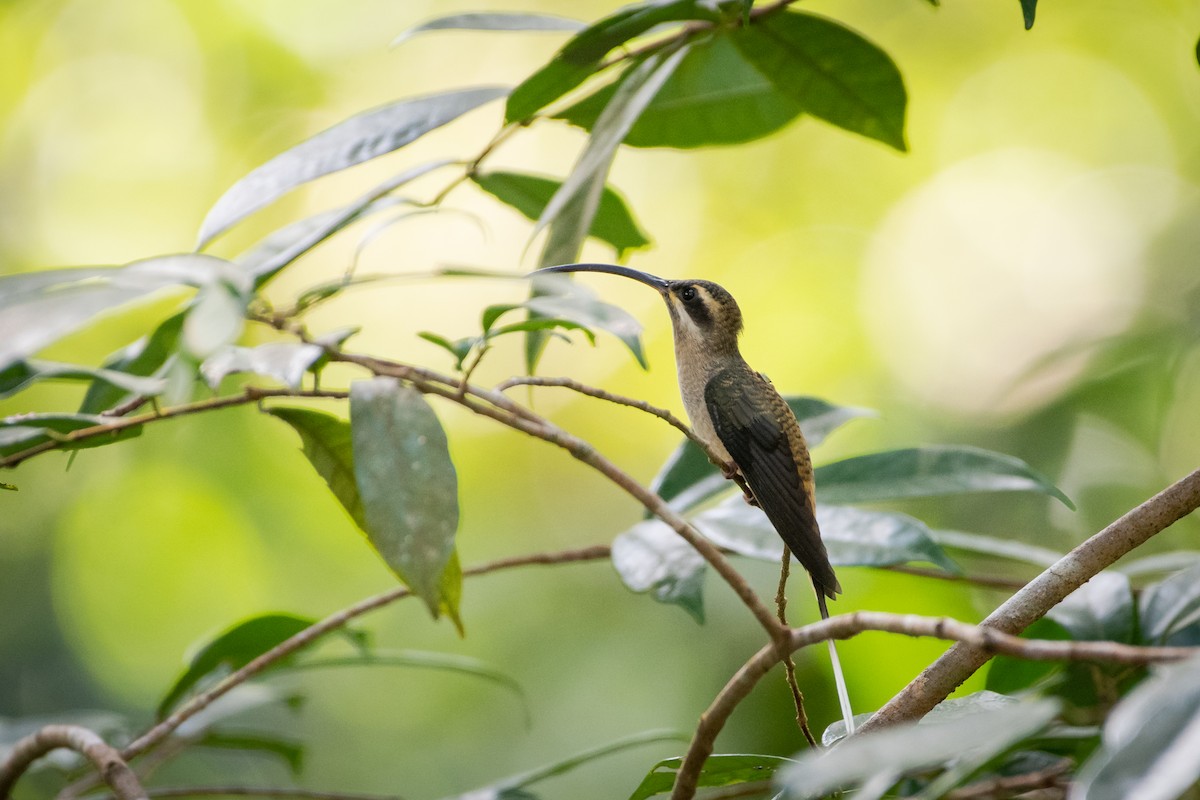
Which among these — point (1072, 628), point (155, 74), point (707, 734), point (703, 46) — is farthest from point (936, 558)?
point (155, 74)

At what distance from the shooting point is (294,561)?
4.81 meters

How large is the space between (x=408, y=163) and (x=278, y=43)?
38.4 inches

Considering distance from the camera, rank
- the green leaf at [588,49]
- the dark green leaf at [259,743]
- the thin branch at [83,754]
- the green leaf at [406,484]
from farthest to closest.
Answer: the dark green leaf at [259,743] → the green leaf at [588,49] → the thin branch at [83,754] → the green leaf at [406,484]

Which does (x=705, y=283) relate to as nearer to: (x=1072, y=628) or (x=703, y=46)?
(x=703, y=46)

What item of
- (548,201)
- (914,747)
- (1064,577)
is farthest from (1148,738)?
(548,201)

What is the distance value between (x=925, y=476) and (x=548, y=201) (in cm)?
70

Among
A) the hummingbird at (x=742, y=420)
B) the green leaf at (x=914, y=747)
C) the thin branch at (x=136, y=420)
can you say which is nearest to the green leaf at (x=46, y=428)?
the thin branch at (x=136, y=420)

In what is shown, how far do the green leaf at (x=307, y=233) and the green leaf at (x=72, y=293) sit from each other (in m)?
0.20

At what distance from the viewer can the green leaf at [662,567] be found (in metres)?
1.25

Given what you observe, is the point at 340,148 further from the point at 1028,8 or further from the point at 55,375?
the point at 1028,8

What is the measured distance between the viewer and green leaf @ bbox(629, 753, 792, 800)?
102cm

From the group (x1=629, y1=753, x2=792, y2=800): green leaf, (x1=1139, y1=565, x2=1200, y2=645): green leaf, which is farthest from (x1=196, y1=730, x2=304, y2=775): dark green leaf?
(x1=1139, y1=565, x2=1200, y2=645): green leaf

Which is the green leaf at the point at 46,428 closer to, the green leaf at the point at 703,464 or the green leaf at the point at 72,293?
the green leaf at the point at 72,293

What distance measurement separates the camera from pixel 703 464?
1.63 meters
